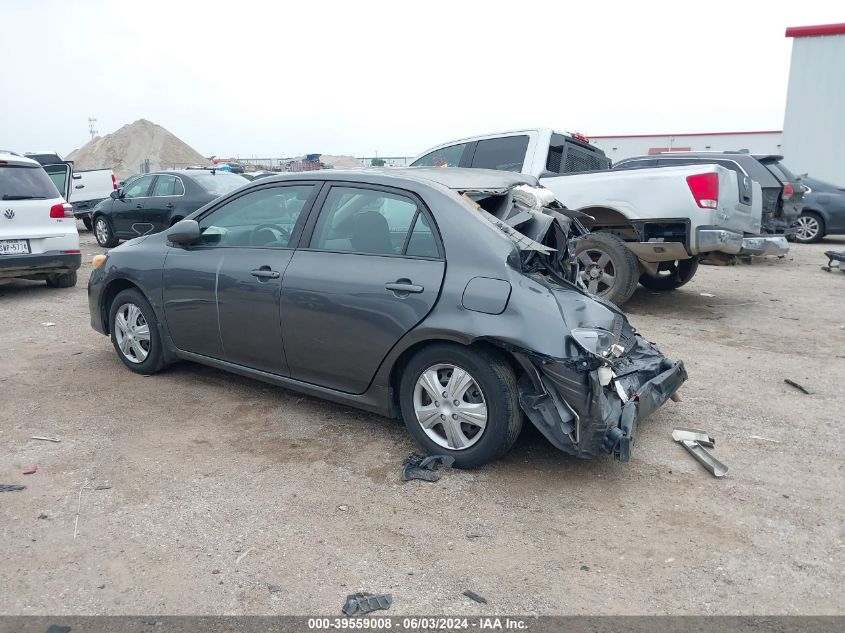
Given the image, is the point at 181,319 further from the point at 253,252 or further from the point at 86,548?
the point at 86,548

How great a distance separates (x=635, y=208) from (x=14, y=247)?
24.0ft

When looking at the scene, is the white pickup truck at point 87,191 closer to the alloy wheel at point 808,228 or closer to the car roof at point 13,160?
the car roof at point 13,160

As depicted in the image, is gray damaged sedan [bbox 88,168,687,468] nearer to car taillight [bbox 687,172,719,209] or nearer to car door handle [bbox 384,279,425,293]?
car door handle [bbox 384,279,425,293]

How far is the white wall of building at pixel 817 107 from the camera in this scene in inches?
714

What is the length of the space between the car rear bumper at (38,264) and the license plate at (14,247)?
0.05 meters

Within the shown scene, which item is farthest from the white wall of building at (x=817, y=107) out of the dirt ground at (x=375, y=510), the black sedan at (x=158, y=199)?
the dirt ground at (x=375, y=510)

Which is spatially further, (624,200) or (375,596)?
(624,200)

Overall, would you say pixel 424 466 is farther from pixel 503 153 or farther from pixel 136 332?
pixel 503 153

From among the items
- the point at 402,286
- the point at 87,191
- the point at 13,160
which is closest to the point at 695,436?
the point at 402,286

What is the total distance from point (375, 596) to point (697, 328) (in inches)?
213

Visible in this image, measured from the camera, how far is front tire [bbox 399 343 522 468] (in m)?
3.48

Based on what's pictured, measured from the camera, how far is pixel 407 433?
4199mm

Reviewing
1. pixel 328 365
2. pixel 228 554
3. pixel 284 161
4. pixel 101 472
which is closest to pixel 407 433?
pixel 328 365

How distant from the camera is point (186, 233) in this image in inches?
187
